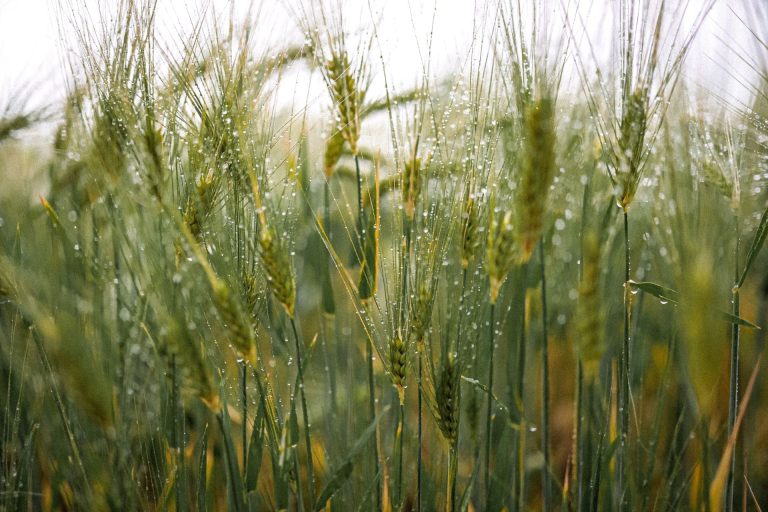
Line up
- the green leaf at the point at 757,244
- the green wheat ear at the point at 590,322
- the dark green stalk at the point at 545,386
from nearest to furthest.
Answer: the green wheat ear at the point at 590,322, the green leaf at the point at 757,244, the dark green stalk at the point at 545,386

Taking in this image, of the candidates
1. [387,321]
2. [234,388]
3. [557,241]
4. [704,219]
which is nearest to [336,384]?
[234,388]

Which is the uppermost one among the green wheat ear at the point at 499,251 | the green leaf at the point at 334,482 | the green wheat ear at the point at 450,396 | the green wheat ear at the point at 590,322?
the green wheat ear at the point at 499,251

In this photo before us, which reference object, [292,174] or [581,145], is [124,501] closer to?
[292,174]

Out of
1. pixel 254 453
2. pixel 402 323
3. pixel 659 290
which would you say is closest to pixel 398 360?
pixel 402 323

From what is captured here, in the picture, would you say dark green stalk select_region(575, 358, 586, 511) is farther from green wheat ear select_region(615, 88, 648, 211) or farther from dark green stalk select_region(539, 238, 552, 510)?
green wheat ear select_region(615, 88, 648, 211)

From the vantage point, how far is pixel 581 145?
74 centimetres

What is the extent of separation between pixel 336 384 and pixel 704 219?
1.65ft

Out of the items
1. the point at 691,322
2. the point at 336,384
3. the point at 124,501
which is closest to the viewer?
the point at 691,322

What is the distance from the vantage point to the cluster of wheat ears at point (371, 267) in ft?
1.76

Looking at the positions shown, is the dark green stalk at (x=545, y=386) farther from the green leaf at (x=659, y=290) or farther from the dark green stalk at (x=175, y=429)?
the dark green stalk at (x=175, y=429)

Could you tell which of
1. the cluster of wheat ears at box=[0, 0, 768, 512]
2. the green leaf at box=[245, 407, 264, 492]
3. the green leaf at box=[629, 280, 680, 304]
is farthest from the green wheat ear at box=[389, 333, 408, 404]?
the green leaf at box=[629, 280, 680, 304]

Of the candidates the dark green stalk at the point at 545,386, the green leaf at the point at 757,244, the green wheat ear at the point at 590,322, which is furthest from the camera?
the dark green stalk at the point at 545,386

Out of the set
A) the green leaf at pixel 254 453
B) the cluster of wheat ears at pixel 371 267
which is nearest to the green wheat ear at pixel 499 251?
the cluster of wheat ears at pixel 371 267

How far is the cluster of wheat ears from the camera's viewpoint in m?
0.54
